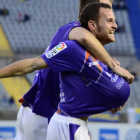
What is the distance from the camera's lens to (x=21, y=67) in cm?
219

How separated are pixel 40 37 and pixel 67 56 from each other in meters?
8.15

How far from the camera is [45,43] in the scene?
10125 mm

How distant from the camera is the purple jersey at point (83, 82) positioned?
2.24 metres

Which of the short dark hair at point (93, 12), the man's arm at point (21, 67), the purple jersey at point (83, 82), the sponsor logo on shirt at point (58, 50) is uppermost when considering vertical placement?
the short dark hair at point (93, 12)

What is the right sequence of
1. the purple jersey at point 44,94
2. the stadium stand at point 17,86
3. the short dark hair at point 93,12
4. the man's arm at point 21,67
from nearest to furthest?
the man's arm at point 21,67 → the short dark hair at point 93,12 → the purple jersey at point 44,94 → the stadium stand at point 17,86

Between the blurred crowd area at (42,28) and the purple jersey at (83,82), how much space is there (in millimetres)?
6688

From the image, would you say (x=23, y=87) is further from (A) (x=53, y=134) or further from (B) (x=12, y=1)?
(A) (x=53, y=134)

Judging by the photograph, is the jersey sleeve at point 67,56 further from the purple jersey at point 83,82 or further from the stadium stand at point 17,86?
→ the stadium stand at point 17,86

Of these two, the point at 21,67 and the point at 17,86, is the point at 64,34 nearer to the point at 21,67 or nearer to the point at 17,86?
the point at 21,67

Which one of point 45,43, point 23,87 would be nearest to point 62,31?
point 23,87

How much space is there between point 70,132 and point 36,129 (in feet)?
1.92

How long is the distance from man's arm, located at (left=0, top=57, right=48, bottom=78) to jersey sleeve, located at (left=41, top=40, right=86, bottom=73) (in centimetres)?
6

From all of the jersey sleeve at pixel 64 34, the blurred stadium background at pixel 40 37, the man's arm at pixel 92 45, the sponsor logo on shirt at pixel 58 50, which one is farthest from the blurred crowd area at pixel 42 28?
the sponsor logo on shirt at pixel 58 50

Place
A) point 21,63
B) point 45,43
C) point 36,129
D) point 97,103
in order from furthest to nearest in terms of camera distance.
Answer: point 45,43 → point 36,129 → point 97,103 → point 21,63
